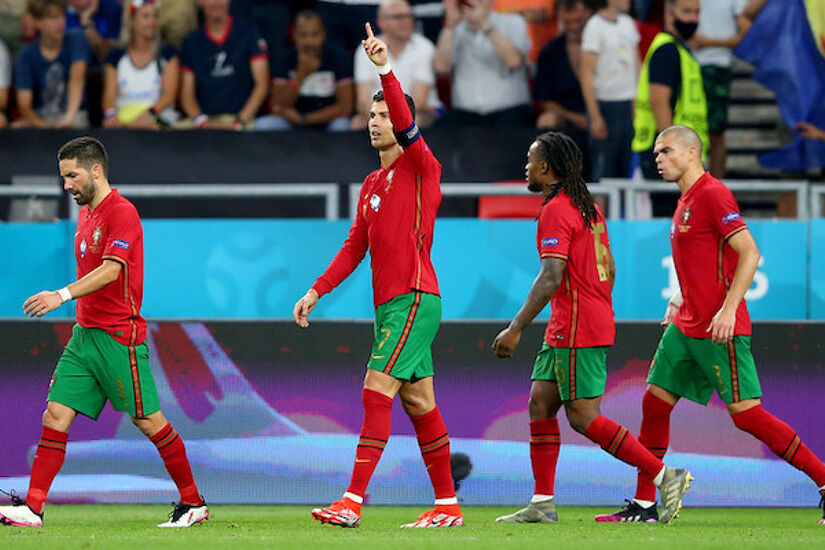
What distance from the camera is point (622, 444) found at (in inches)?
311

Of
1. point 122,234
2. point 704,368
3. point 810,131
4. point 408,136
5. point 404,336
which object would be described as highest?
point 810,131

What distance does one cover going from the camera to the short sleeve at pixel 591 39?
12.8 meters

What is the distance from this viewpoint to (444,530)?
7496 millimetres

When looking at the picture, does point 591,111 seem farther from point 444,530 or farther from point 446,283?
point 444,530

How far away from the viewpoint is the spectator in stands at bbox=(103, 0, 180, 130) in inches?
524

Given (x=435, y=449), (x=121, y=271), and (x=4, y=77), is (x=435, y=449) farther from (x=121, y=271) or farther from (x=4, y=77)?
(x=4, y=77)

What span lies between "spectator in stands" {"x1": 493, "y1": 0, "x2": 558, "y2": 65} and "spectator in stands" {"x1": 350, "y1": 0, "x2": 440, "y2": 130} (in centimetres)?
98

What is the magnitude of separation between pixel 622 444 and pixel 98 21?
799 centimetres

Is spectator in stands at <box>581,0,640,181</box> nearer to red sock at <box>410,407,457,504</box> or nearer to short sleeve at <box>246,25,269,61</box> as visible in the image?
short sleeve at <box>246,25,269,61</box>

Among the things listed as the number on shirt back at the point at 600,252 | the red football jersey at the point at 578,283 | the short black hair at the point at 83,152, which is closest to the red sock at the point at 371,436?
the red football jersey at the point at 578,283

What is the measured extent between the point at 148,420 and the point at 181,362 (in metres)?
1.85

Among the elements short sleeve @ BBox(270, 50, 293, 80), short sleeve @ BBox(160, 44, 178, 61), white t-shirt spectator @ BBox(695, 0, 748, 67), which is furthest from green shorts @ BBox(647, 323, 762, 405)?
short sleeve @ BBox(160, 44, 178, 61)

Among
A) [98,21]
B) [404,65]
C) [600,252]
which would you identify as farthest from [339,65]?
[600,252]

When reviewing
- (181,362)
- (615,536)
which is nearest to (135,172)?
(181,362)
